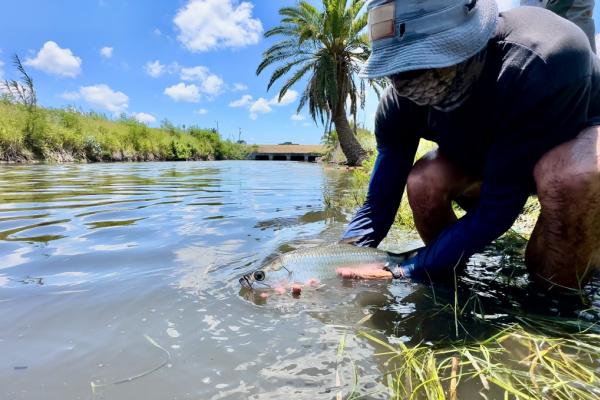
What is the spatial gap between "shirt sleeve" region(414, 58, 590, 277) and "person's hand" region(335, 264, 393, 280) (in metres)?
0.20

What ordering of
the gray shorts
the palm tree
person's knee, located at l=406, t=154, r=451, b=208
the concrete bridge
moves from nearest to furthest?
1. person's knee, located at l=406, t=154, r=451, b=208
2. the gray shorts
3. the palm tree
4. the concrete bridge

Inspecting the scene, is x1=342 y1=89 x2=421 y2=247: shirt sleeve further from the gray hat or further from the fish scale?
the gray hat

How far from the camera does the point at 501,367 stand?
1280 millimetres

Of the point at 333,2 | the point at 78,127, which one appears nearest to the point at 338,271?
the point at 333,2

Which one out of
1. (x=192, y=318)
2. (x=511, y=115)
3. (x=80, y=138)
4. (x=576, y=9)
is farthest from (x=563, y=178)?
(x=80, y=138)

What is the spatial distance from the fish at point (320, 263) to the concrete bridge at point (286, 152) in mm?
47957

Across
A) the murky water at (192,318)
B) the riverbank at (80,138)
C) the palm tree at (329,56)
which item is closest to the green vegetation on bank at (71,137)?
the riverbank at (80,138)

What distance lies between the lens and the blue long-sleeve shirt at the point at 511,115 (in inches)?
61.3

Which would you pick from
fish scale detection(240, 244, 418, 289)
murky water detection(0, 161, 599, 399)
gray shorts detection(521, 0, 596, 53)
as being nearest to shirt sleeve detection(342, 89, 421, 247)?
fish scale detection(240, 244, 418, 289)

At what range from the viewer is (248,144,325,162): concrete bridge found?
51844mm

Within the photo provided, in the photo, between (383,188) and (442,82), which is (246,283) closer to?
(383,188)

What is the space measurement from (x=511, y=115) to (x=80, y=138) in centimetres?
2570

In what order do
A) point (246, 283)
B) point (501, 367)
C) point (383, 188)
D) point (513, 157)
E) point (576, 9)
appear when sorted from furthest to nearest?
point (576, 9), point (383, 188), point (246, 283), point (513, 157), point (501, 367)

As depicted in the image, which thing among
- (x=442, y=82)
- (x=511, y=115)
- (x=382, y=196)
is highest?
(x=442, y=82)
